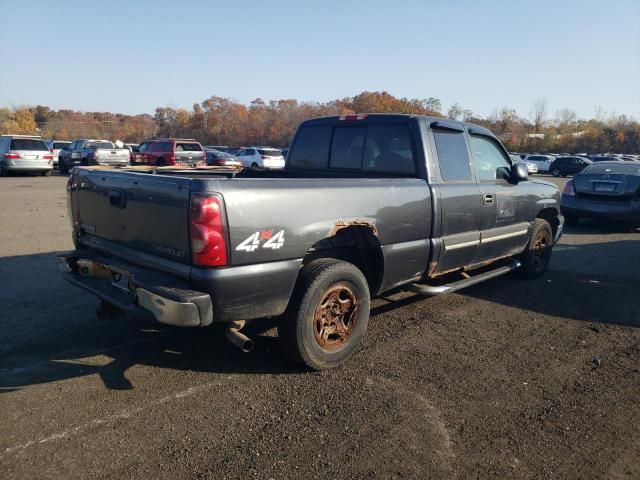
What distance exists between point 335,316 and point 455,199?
1.75m

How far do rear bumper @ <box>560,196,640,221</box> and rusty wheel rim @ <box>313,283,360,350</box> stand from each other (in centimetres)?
844

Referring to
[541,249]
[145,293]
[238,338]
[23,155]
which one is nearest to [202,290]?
[145,293]

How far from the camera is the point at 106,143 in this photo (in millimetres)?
25672

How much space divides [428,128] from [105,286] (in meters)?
3.11

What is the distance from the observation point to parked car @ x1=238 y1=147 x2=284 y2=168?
30.9 m

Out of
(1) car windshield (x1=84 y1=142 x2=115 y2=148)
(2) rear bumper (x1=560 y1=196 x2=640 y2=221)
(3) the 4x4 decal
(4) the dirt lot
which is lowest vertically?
(4) the dirt lot

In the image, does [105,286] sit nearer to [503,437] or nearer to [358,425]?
[358,425]

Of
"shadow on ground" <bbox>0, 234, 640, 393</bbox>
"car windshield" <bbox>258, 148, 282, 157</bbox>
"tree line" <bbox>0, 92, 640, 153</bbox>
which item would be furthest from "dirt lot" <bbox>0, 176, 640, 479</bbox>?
"tree line" <bbox>0, 92, 640, 153</bbox>

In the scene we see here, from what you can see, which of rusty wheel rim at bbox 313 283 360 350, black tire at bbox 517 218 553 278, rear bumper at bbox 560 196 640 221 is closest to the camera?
rusty wheel rim at bbox 313 283 360 350

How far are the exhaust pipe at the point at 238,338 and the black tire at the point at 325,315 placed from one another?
0.32 metres

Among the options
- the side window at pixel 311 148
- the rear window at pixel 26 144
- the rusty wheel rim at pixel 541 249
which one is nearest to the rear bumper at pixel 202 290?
Result: the side window at pixel 311 148

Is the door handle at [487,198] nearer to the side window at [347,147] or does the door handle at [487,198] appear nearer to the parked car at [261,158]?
the side window at [347,147]

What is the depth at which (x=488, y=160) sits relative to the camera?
552 centimetres

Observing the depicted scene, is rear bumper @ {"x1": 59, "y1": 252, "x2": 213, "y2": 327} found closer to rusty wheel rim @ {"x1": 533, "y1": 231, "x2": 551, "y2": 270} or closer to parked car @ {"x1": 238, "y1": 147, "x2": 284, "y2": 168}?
rusty wheel rim @ {"x1": 533, "y1": 231, "x2": 551, "y2": 270}
